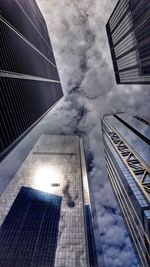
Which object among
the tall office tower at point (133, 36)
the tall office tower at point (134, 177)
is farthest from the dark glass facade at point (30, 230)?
the tall office tower at point (133, 36)

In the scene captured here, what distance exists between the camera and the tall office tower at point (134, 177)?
2165 inches

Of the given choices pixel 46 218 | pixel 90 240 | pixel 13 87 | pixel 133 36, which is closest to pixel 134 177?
pixel 13 87

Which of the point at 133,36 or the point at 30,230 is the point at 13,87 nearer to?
the point at 133,36

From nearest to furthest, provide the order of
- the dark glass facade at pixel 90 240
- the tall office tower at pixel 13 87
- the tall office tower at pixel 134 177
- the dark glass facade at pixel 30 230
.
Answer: the tall office tower at pixel 13 87 < the tall office tower at pixel 134 177 < the dark glass facade at pixel 30 230 < the dark glass facade at pixel 90 240

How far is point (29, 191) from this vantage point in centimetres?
13238

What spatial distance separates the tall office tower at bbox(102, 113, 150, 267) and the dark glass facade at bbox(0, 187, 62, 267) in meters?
40.3

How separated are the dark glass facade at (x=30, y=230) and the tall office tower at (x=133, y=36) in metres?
80.4

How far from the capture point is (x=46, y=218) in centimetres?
11456

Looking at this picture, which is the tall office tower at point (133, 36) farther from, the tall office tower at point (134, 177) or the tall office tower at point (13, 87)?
the tall office tower at point (13, 87)

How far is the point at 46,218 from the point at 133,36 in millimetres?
93162

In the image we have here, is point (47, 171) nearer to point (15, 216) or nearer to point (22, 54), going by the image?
point (15, 216)

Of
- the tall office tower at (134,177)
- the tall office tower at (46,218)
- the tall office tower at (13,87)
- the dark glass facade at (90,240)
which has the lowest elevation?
the dark glass facade at (90,240)

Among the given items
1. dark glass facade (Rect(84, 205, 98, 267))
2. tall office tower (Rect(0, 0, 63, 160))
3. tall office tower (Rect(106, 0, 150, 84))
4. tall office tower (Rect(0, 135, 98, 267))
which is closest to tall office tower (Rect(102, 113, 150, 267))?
tall office tower (Rect(106, 0, 150, 84))

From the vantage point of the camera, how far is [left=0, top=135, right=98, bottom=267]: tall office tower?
95562 mm
